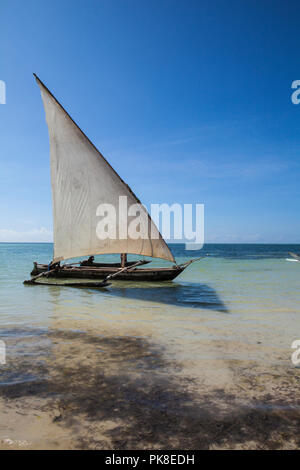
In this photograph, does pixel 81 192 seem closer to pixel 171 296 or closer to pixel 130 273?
pixel 130 273

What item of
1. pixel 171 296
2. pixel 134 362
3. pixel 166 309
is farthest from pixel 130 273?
pixel 134 362

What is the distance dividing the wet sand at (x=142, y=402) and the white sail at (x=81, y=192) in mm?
10674

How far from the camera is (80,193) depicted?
16.7 m

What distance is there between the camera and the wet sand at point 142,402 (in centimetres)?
323

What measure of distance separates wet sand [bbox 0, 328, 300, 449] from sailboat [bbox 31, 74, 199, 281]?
10685 mm

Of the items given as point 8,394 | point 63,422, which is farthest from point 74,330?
point 63,422

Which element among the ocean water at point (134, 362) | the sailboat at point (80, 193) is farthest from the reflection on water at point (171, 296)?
the sailboat at point (80, 193)

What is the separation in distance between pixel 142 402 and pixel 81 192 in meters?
14.2
